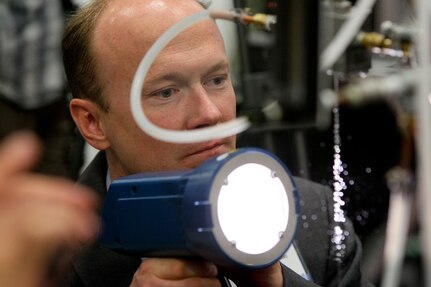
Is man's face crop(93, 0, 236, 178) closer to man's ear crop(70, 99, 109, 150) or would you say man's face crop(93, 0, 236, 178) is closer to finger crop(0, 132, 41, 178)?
man's ear crop(70, 99, 109, 150)

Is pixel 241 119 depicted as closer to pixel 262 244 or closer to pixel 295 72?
pixel 295 72

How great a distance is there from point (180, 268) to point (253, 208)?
89mm

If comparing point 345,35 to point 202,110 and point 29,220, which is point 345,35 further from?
point 29,220

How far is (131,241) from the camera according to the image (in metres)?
0.81

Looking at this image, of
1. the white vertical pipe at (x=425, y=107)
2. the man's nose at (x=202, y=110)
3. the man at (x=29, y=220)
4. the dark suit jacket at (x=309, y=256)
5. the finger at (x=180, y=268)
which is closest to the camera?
the man at (x=29, y=220)

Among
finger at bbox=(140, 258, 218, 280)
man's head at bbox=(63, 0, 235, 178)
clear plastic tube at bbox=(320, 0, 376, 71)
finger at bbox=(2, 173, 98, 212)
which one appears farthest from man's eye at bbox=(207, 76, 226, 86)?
finger at bbox=(2, 173, 98, 212)

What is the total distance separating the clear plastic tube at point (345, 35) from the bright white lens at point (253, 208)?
6.7 inches

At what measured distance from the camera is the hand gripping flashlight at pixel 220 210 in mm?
730

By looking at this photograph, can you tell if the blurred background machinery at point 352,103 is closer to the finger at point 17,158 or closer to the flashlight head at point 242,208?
the flashlight head at point 242,208

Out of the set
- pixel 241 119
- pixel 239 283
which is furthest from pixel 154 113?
pixel 239 283

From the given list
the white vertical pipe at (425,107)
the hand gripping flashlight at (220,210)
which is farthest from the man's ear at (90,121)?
the white vertical pipe at (425,107)

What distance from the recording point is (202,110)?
2.93 feet

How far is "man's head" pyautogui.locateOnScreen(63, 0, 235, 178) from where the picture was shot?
36.4 inches

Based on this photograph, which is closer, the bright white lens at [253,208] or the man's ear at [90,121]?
the bright white lens at [253,208]
